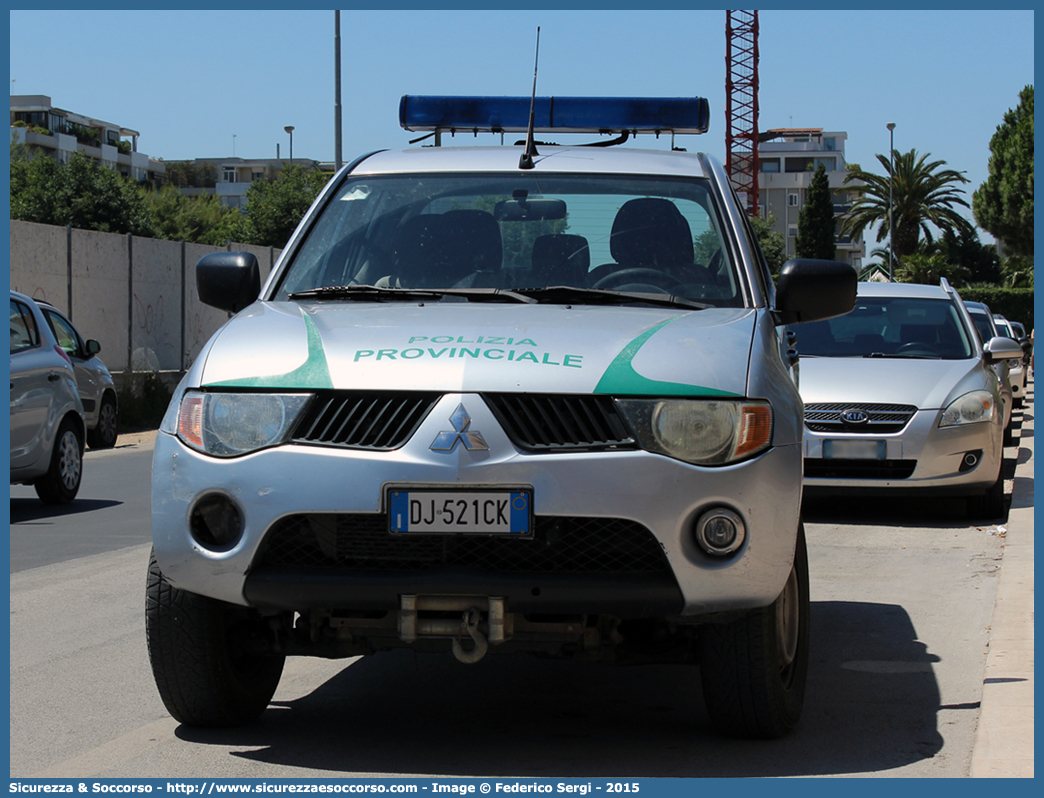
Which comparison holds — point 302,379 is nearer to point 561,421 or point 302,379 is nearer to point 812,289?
point 561,421

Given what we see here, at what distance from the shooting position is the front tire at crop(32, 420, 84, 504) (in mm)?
11523

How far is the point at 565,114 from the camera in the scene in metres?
7.90

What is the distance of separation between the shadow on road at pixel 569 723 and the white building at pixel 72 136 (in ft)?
434

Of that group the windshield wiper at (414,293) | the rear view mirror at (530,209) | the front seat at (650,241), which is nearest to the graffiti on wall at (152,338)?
the rear view mirror at (530,209)

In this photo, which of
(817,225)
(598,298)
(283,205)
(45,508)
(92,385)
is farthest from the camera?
(817,225)

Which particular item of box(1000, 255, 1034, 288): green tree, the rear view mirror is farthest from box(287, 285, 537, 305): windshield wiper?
box(1000, 255, 1034, 288): green tree

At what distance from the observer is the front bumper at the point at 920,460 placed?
9.98 meters

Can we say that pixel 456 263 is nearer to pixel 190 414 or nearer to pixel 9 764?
pixel 190 414

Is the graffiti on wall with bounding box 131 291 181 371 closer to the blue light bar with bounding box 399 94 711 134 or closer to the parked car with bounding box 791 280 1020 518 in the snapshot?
the parked car with bounding box 791 280 1020 518

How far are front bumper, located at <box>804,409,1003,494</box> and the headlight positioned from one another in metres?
6.81

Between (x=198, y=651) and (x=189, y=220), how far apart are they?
94961mm

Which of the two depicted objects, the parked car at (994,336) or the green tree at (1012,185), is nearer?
the parked car at (994,336)

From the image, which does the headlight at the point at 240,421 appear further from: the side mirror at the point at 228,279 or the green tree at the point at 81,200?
the green tree at the point at 81,200

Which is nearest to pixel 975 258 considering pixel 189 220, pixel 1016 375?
pixel 189 220
